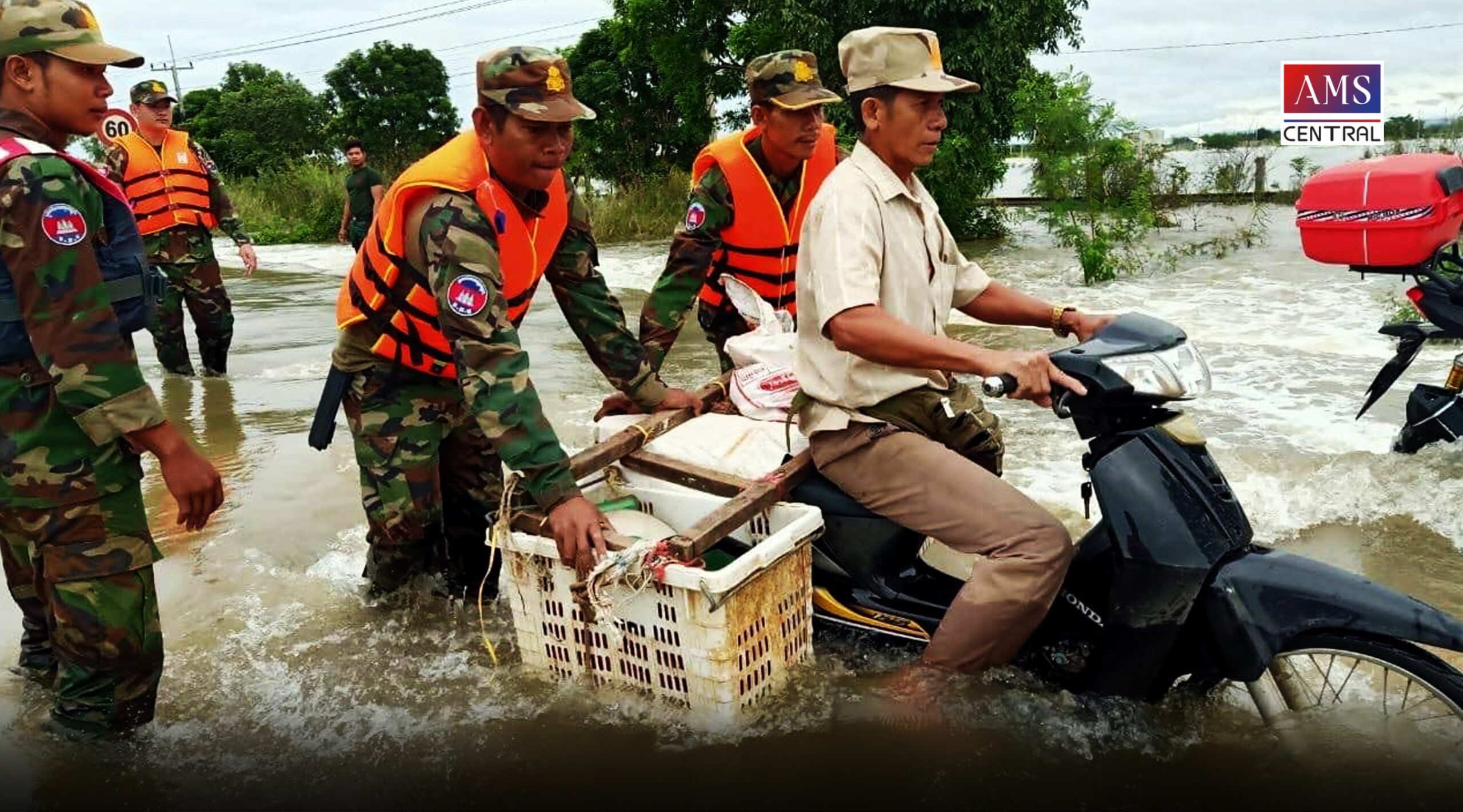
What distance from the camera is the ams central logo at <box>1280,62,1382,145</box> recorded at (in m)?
8.48

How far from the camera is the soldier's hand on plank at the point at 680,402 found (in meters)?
3.77

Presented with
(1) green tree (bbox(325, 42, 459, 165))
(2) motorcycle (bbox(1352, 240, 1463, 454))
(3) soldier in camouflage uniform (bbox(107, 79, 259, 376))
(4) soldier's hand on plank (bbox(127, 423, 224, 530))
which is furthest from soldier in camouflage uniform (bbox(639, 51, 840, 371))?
(1) green tree (bbox(325, 42, 459, 165))

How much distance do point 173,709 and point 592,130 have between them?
20368mm

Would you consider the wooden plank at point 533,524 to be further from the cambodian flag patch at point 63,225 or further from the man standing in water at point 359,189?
the man standing in water at point 359,189

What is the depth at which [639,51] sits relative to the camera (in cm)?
1964

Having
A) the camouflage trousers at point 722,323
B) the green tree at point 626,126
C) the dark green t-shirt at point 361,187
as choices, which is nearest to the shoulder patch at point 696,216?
the camouflage trousers at point 722,323

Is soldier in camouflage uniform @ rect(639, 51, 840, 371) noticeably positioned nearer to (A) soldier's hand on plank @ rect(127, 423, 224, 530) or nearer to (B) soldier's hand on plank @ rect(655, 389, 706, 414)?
(B) soldier's hand on plank @ rect(655, 389, 706, 414)

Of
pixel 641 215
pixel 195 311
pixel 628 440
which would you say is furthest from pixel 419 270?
pixel 641 215

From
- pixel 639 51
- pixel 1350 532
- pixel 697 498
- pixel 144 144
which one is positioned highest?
pixel 639 51

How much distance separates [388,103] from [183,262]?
25923 millimetres

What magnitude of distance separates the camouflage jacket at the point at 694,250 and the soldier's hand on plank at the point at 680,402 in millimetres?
621

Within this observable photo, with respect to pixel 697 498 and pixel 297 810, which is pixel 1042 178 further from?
pixel 297 810

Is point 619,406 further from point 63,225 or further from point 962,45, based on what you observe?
point 962,45

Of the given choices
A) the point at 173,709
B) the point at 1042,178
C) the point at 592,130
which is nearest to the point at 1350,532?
the point at 173,709
